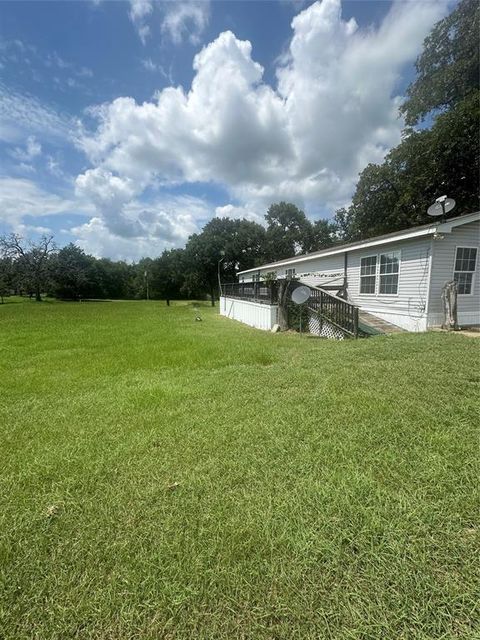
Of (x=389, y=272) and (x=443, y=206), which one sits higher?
(x=443, y=206)

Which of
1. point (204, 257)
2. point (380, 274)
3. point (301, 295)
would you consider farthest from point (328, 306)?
point (204, 257)

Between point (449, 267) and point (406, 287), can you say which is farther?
point (406, 287)

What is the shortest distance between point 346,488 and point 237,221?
3934cm

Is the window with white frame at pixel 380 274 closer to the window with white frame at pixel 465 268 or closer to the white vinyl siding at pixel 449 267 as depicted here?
the white vinyl siding at pixel 449 267

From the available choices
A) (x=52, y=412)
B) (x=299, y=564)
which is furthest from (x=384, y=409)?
(x=52, y=412)

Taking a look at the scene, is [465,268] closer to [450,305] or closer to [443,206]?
[450,305]

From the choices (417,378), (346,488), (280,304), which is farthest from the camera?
(280,304)

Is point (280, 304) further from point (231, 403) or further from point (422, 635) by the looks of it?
point (422, 635)

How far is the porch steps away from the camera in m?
9.14

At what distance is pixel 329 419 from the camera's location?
10.3ft

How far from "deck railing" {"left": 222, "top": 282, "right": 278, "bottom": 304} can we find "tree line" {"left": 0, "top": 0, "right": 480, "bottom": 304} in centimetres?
1280

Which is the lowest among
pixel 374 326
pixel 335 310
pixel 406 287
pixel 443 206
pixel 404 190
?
pixel 374 326

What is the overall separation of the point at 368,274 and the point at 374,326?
104 inches

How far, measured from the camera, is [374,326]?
983 cm
